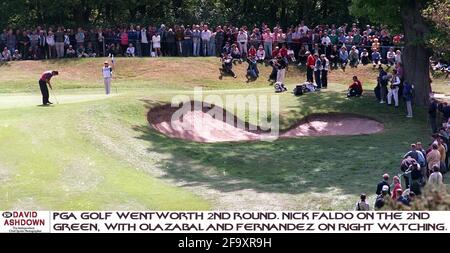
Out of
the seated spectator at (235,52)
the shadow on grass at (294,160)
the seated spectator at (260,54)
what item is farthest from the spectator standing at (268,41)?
the shadow on grass at (294,160)

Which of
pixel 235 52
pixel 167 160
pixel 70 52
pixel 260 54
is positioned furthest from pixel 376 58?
pixel 167 160

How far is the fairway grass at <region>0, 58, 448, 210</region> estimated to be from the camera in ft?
75.2

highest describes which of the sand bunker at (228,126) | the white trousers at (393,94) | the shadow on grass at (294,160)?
the white trousers at (393,94)

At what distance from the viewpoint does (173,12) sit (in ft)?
184

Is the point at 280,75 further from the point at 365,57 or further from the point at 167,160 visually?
the point at 167,160

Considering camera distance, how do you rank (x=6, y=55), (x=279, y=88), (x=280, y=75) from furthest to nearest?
(x=6, y=55) → (x=280, y=75) → (x=279, y=88)

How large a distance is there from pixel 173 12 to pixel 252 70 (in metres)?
11.8

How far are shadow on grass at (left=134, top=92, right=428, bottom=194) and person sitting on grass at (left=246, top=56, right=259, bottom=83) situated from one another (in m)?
9.82

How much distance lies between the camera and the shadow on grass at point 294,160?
2580cm

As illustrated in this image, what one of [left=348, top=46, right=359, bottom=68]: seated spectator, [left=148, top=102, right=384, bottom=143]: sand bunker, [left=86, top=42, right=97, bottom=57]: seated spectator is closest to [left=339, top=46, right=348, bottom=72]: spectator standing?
[left=348, top=46, right=359, bottom=68]: seated spectator

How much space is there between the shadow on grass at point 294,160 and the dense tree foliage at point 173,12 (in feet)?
61.4

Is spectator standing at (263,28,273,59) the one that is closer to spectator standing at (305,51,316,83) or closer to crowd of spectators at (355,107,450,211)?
spectator standing at (305,51,316,83)

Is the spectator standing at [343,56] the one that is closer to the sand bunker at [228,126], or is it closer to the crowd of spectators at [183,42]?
the crowd of spectators at [183,42]

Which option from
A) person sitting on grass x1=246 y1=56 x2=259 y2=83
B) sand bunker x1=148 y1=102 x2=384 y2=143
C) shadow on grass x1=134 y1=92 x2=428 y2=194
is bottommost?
shadow on grass x1=134 y1=92 x2=428 y2=194
